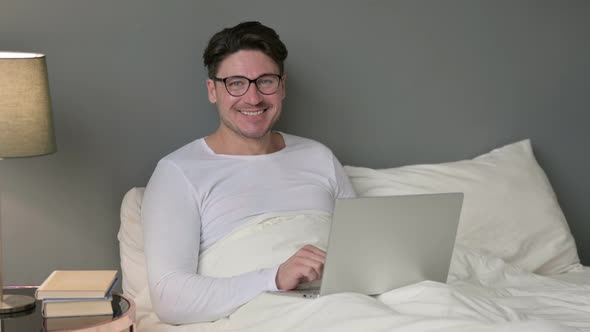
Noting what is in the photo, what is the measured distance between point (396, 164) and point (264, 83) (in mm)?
671

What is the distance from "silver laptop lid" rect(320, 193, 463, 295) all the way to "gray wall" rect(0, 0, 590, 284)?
32.5 inches

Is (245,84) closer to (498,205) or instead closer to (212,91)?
(212,91)

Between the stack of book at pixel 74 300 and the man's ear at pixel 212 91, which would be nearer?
the stack of book at pixel 74 300

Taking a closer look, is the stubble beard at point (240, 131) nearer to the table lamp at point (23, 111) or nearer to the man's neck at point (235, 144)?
the man's neck at point (235, 144)

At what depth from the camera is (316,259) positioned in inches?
73.5

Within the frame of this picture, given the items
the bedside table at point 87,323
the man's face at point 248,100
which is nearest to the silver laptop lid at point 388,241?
the bedside table at point 87,323

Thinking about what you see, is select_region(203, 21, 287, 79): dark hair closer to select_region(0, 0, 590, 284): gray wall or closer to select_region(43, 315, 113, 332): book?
select_region(0, 0, 590, 284): gray wall

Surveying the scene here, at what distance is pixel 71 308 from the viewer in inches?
70.6

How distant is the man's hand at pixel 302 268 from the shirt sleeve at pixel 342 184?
19.5 inches

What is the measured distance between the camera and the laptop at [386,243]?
1742 millimetres

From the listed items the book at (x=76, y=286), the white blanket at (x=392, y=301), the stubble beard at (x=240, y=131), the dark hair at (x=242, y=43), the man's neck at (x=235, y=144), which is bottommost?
the white blanket at (x=392, y=301)

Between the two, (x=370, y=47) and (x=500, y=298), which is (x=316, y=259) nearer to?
(x=500, y=298)

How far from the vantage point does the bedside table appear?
1774 millimetres

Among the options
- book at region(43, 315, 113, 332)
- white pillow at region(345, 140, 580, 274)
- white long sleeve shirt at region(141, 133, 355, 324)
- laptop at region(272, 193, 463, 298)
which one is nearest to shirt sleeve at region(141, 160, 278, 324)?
white long sleeve shirt at region(141, 133, 355, 324)
